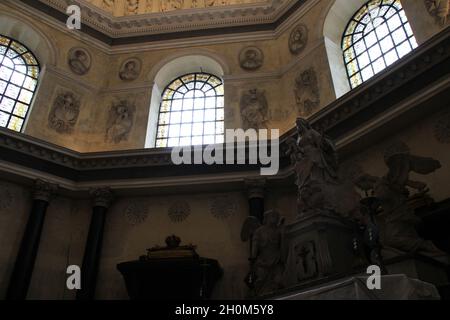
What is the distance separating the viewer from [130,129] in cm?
1224

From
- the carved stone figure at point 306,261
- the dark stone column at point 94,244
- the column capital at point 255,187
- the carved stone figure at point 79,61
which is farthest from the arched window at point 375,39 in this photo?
the carved stone figure at point 79,61

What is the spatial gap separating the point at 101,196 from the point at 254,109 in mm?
5164

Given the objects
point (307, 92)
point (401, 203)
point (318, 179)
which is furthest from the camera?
point (307, 92)

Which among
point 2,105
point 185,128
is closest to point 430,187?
point 185,128

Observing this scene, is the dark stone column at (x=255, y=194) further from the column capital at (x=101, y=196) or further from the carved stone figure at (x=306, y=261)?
the carved stone figure at (x=306, y=261)

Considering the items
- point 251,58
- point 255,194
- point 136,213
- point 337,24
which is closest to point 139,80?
point 251,58

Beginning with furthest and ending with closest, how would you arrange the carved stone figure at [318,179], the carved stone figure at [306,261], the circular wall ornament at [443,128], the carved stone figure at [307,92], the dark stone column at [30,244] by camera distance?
the carved stone figure at [307,92] → the dark stone column at [30,244] → the circular wall ornament at [443,128] → the carved stone figure at [318,179] → the carved stone figure at [306,261]

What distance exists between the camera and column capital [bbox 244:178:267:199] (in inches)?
401

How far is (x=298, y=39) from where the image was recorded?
12.5 metres

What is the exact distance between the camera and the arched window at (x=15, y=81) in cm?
1151

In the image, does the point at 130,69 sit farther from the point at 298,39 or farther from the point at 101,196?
the point at 298,39

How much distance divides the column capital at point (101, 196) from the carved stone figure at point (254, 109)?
438 cm

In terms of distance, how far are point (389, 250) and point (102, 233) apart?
25.0ft
